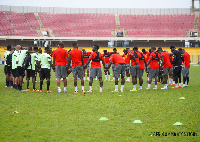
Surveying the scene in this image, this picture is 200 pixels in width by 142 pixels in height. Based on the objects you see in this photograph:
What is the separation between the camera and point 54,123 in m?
8.01

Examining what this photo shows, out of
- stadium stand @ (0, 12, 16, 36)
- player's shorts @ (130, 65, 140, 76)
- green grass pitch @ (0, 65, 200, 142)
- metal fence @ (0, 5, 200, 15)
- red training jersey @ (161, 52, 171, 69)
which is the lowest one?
green grass pitch @ (0, 65, 200, 142)

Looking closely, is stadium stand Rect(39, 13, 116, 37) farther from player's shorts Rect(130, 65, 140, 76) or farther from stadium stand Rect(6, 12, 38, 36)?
player's shorts Rect(130, 65, 140, 76)

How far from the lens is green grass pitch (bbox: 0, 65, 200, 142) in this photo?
6832 mm

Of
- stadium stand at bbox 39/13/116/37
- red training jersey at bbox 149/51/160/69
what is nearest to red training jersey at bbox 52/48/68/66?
red training jersey at bbox 149/51/160/69

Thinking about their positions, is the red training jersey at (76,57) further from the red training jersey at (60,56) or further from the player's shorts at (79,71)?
the red training jersey at (60,56)

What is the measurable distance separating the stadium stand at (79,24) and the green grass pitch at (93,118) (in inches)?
1977

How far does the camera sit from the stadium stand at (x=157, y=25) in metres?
62.6

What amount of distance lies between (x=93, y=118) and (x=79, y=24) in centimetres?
5797

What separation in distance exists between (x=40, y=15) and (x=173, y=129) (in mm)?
63520

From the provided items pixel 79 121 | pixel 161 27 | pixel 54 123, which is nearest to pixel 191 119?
pixel 79 121

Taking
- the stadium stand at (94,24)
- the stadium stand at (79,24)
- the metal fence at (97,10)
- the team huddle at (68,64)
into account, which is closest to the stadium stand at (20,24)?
the stadium stand at (94,24)

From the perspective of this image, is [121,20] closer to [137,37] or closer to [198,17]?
[137,37]

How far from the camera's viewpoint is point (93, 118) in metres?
8.66

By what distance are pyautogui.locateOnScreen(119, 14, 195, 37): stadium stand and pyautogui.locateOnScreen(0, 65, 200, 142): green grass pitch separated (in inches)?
2009
